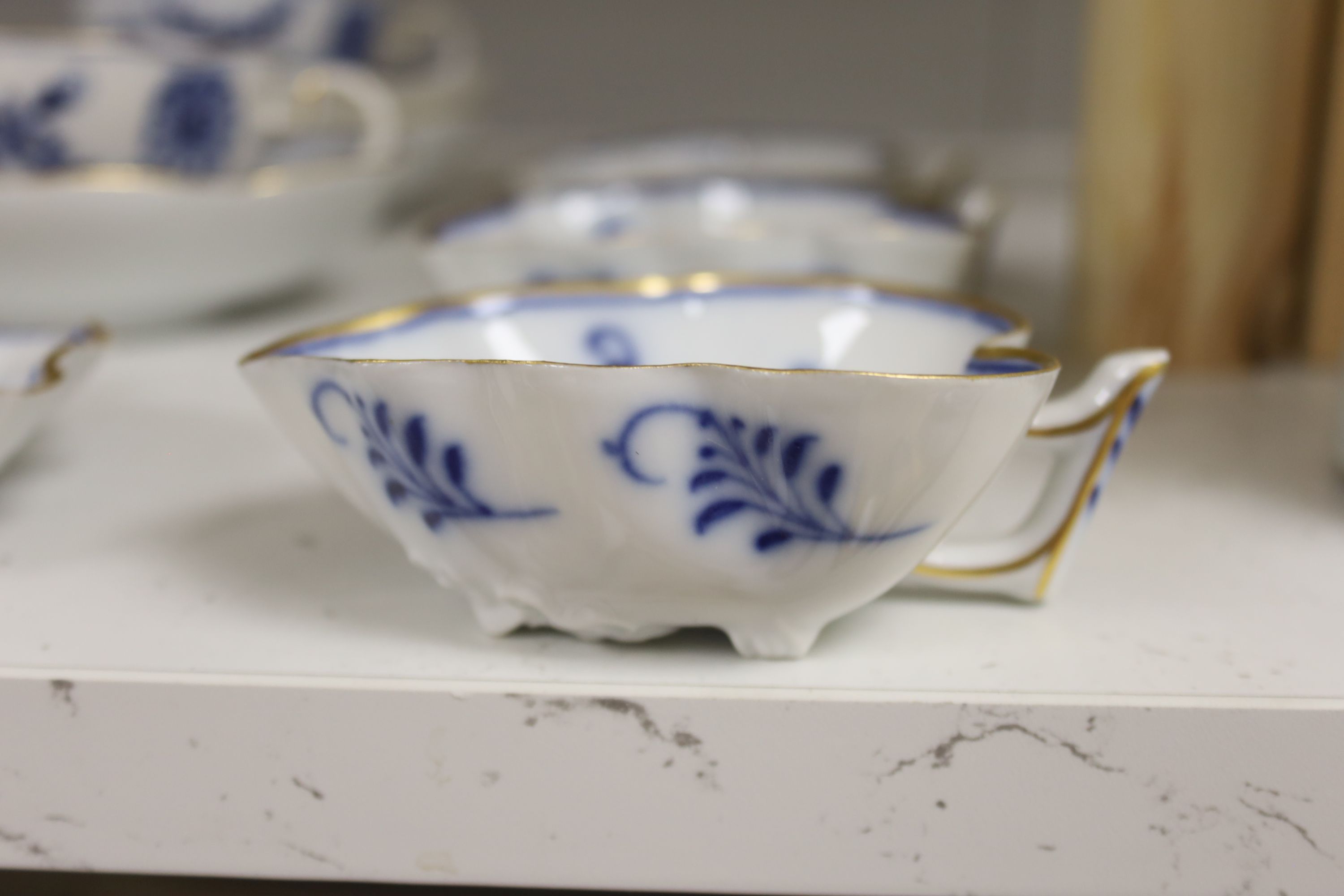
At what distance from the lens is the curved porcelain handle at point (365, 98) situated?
2.05ft

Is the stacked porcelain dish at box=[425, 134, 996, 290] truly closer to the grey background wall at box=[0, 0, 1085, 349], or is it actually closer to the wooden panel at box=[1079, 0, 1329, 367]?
the wooden panel at box=[1079, 0, 1329, 367]

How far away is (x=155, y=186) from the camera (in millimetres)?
506

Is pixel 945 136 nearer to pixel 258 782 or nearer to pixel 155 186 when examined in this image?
pixel 155 186

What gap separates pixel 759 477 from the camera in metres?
0.24

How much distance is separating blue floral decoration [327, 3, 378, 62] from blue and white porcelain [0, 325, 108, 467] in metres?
0.36

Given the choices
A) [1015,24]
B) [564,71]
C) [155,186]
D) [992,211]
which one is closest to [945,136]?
[1015,24]

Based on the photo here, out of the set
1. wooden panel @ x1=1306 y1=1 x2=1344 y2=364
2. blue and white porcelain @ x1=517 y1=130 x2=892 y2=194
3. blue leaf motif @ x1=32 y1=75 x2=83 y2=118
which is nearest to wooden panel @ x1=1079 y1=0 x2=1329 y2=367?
wooden panel @ x1=1306 y1=1 x2=1344 y2=364

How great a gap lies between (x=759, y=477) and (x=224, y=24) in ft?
1.88

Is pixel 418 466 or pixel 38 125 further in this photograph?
pixel 38 125

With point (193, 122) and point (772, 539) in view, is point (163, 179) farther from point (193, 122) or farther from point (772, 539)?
point (772, 539)

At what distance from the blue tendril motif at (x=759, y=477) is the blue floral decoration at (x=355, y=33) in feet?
1.87

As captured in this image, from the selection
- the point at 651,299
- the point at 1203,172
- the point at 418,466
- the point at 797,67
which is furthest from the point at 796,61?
the point at 418,466

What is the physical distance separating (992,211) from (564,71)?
576 millimetres

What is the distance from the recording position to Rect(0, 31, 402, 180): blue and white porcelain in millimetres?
513
